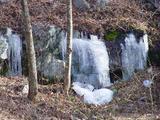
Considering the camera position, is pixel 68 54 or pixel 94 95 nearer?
pixel 68 54

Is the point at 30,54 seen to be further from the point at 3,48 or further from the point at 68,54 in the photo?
the point at 3,48

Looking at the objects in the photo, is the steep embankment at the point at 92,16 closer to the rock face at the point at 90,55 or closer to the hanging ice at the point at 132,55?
the rock face at the point at 90,55

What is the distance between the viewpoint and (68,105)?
12.3 metres

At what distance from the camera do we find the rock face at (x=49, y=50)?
46.8ft

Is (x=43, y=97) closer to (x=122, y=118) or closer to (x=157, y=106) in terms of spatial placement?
(x=122, y=118)

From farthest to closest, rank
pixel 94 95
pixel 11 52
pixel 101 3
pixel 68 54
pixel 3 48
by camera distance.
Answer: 1. pixel 101 3
2. pixel 11 52
3. pixel 3 48
4. pixel 94 95
5. pixel 68 54

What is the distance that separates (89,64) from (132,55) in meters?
1.61

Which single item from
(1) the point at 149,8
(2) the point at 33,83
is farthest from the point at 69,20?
(1) the point at 149,8

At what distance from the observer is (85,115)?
1180 centimetres

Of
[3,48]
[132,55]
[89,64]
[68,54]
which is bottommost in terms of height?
[89,64]

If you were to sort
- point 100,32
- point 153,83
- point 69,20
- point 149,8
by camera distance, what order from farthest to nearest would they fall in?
point 149,8 → point 100,32 → point 153,83 → point 69,20

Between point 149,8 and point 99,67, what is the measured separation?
13.1 feet

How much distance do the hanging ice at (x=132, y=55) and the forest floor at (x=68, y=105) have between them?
0.93 m

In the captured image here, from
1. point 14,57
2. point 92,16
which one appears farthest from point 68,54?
point 92,16
